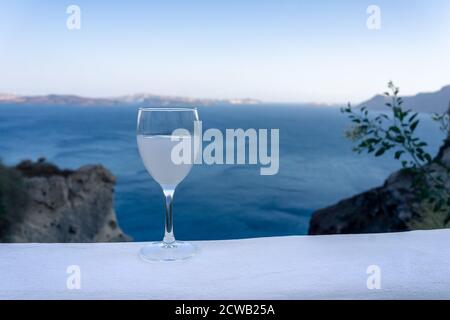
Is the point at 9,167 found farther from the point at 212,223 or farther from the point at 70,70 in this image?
the point at 212,223

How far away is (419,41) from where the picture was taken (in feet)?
14.1

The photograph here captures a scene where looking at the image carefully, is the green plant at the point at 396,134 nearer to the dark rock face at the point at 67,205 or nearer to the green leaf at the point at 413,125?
the green leaf at the point at 413,125

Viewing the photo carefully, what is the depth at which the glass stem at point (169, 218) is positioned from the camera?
25.3 inches

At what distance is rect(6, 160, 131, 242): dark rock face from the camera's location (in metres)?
4.39

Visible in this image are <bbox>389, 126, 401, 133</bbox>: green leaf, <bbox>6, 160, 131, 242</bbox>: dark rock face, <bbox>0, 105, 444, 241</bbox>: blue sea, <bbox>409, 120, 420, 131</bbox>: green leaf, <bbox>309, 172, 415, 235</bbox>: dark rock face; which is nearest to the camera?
<bbox>409, 120, 420, 131</bbox>: green leaf

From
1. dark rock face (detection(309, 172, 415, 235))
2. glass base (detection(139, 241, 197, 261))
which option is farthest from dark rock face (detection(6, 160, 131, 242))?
glass base (detection(139, 241, 197, 261))

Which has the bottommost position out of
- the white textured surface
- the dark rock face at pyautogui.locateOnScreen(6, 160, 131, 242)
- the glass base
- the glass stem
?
the dark rock face at pyautogui.locateOnScreen(6, 160, 131, 242)

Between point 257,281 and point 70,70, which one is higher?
point 70,70

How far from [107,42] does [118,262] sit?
421 cm

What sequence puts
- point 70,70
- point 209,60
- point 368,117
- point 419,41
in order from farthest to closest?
point 70,70 < point 419,41 < point 209,60 < point 368,117

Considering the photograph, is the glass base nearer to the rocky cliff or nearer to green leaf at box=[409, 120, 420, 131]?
green leaf at box=[409, 120, 420, 131]

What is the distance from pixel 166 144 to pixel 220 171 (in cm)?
464
